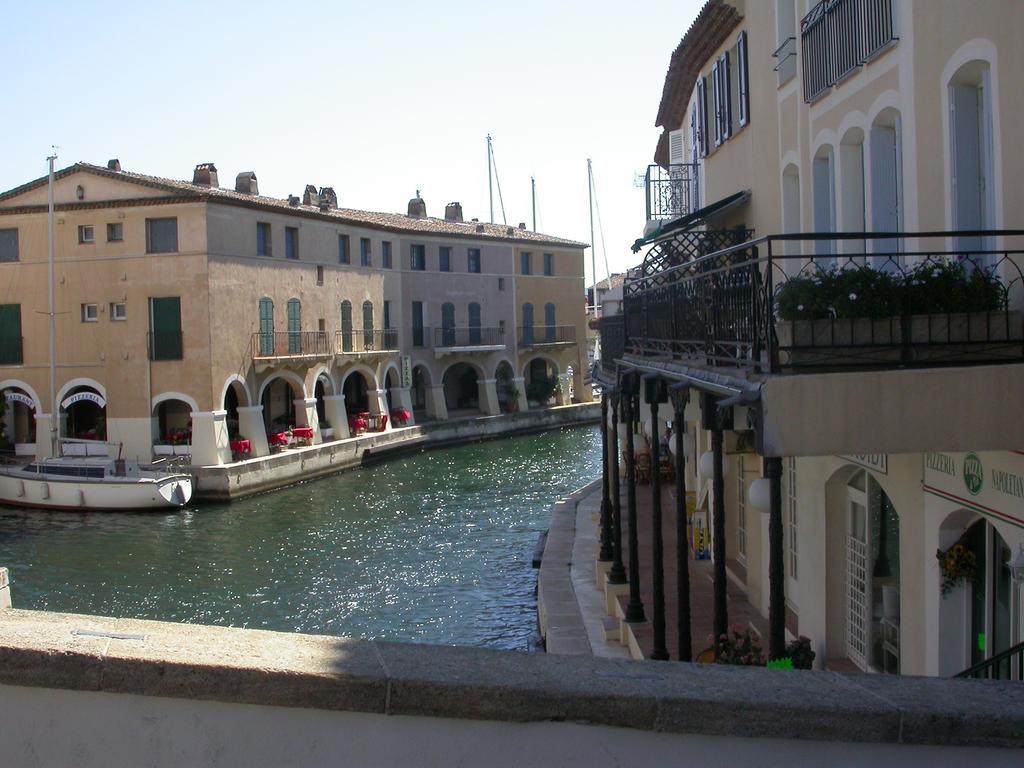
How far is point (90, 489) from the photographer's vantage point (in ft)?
108

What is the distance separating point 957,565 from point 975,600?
12.5 inches

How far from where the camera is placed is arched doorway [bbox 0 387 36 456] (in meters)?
38.9

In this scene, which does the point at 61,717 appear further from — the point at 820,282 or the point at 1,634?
the point at 820,282

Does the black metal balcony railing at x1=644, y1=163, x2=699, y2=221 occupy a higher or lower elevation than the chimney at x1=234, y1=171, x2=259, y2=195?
lower

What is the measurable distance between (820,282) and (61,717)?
194 inches

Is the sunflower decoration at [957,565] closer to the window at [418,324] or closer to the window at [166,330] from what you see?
the window at [166,330]

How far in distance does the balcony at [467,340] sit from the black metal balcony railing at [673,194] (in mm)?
32344

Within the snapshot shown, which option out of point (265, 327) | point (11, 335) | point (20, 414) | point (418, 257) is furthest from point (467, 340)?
point (11, 335)

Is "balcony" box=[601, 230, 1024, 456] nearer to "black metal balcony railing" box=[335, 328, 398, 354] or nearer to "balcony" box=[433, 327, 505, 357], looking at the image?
"black metal balcony railing" box=[335, 328, 398, 354]

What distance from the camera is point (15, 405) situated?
136 ft

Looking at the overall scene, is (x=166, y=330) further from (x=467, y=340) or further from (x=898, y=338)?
(x=898, y=338)

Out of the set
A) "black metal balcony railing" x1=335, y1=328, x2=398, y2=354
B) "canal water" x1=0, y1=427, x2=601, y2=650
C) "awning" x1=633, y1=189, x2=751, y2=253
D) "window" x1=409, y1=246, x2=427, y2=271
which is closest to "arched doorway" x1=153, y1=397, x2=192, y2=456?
"canal water" x1=0, y1=427, x2=601, y2=650

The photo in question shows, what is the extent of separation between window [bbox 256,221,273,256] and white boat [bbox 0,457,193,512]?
33.3 feet

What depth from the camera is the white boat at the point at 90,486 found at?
108 ft
